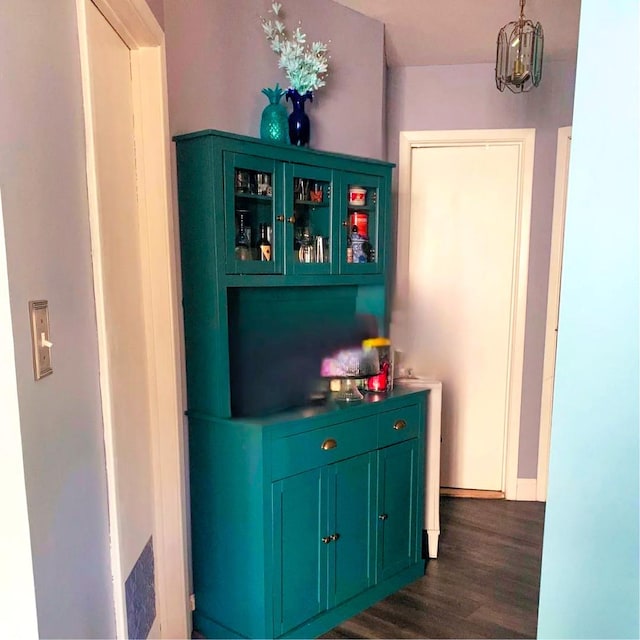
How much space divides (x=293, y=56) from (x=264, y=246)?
0.77 metres

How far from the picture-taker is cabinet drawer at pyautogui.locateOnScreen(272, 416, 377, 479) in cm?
189

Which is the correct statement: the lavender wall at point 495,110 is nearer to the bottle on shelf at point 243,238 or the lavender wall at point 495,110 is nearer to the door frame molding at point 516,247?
the door frame molding at point 516,247

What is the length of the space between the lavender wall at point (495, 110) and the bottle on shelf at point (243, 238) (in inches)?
58.4

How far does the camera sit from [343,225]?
224 cm

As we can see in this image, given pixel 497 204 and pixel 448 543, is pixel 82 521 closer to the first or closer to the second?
pixel 448 543

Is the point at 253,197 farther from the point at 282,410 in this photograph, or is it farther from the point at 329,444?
the point at 329,444

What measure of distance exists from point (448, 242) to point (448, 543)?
1.69 meters

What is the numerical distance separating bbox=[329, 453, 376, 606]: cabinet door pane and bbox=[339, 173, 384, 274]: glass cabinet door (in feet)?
2.66

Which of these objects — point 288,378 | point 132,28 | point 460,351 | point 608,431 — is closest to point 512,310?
point 460,351

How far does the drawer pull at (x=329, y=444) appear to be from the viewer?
201cm

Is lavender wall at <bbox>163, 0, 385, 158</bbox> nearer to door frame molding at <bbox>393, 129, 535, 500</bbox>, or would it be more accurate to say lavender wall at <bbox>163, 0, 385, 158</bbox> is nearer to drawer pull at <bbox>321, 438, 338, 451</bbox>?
door frame molding at <bbox>393, 129, 535, 500</bbox>

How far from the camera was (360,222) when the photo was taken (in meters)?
2.34

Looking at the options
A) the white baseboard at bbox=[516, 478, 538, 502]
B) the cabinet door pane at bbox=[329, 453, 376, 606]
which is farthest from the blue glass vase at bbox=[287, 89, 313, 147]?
the white baseboard at bbox=[516, 478, 538, 502]

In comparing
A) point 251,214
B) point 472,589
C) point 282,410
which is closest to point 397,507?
point 472,589
